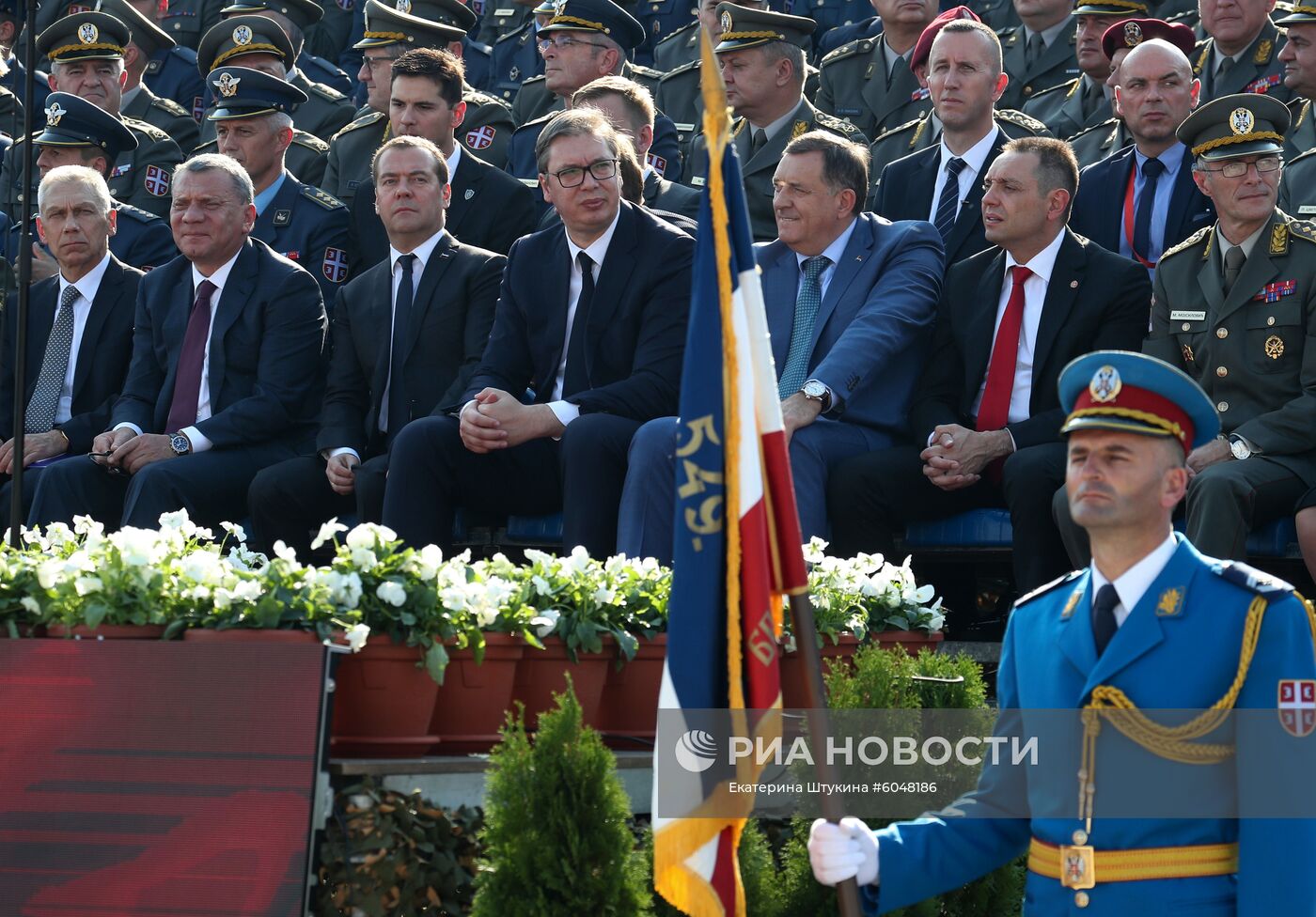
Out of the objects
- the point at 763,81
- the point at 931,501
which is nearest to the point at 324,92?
the point at 763,81

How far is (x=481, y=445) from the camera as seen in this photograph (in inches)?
279

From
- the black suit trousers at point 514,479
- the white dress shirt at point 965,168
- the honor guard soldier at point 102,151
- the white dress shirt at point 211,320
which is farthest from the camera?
the honor guard soldier at point 102,151

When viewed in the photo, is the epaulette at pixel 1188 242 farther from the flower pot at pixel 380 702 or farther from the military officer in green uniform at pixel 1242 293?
the flower pot at pixel 380 702

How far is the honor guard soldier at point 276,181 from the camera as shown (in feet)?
30.6

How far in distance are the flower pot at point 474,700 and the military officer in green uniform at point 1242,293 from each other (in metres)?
2.93

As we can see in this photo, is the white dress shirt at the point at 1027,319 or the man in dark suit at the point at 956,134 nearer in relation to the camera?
the white dress shirt at the point at 1027,319

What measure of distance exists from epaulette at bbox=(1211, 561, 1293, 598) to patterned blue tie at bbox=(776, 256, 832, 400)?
12.1 ft

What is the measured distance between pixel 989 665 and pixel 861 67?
5.21m

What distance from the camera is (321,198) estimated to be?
31.0 ft

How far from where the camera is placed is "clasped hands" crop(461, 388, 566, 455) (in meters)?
7.08

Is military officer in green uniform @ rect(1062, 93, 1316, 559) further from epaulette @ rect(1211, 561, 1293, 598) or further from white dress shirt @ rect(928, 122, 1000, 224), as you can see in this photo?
epaulette @ rect(1211, 561, 1293, 598)

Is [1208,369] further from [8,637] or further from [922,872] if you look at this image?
[8,637]

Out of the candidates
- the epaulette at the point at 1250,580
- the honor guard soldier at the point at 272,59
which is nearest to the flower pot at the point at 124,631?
the epaulette at the point at 1250,580

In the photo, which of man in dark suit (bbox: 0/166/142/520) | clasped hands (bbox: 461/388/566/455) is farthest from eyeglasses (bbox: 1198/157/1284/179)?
man in dark suit (bbox: 0/166/142/520)
